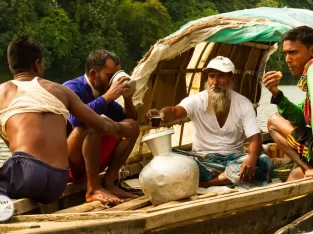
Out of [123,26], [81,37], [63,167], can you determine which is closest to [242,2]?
[123,26]

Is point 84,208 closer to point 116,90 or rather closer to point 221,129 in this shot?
point 116,90

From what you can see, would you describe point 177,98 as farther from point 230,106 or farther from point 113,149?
point 113,149

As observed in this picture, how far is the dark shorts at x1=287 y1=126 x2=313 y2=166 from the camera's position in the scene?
480 centimetres

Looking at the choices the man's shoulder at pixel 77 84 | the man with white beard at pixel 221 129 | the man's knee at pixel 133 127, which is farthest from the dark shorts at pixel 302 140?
the man's shoulder at pixel 77 84

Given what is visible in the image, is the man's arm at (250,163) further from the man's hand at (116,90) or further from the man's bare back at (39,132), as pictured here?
the man's bare back at (39,132)

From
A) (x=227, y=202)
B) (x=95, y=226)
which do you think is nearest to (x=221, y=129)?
(x=227, y=202)

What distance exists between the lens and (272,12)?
6.07 m

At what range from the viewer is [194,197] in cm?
429

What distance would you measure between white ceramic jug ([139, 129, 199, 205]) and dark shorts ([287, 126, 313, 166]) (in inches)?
37.3

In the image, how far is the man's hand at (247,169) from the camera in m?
4.82

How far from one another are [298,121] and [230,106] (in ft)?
1.74

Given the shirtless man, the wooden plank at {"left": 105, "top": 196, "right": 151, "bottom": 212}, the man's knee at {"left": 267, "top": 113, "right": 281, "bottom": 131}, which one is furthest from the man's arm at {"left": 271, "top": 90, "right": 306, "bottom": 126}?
the shirtless man

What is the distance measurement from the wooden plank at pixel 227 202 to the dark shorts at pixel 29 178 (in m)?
0.73

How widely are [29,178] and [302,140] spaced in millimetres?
2050
